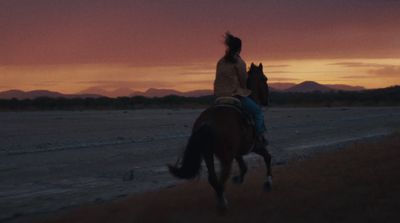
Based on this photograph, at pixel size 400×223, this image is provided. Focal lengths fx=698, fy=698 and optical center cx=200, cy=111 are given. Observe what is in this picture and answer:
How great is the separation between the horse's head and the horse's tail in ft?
7.26

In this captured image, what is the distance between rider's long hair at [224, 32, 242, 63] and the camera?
11.1 m

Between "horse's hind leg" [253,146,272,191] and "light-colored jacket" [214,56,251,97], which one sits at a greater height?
Result: "light-colored jacket" [214,56,251,97]

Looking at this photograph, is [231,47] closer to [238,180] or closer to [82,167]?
[238,180]

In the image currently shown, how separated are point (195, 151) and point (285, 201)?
1.66 metres

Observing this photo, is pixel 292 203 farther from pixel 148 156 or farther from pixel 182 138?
pixel 182 138

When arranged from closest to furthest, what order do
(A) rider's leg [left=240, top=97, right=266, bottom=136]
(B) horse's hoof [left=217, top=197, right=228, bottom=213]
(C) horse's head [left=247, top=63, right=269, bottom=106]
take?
(B) horse's hoof [left=217, top=197, right=228, bottom=213]
(A) rider's leg [left=240, top=97, right=266, bottom=136]
(C) horse's head [left=247, top=63, right=269, bottom=106]

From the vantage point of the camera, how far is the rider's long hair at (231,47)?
1115 centimetres

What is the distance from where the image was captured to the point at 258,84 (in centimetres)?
1227

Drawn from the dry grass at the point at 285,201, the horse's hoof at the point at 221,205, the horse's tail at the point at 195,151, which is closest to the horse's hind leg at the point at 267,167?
the dry grass at the point at 285,201

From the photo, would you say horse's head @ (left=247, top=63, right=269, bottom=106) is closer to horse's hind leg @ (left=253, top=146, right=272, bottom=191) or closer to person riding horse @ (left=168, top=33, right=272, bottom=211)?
person riding horse @ (left=168, top=33, right=272, bottom=211)

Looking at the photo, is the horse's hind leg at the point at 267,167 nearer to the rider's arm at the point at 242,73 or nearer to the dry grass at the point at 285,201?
the dry grass at the point at 285,201

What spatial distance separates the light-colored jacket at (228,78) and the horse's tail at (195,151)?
3.77 ft

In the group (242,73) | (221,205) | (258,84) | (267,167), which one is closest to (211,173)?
(221,205)

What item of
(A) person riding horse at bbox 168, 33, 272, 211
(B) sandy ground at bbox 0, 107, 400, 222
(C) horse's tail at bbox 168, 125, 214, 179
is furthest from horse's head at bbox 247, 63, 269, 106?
(C) horse's tail at bbox 168, 125, 214, 179
